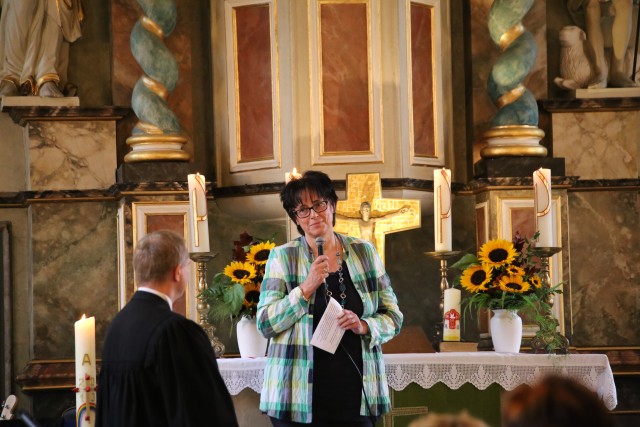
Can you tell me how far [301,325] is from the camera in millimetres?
4094

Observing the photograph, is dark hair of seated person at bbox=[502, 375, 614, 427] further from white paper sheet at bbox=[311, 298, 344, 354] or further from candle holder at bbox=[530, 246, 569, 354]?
candle holder at bbox=[530, 246, 569, 354]

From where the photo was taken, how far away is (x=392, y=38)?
696 cm

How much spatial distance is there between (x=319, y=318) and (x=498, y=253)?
176cm

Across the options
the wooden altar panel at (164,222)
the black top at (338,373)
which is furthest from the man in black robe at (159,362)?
the wooden altar panel at (164,222)

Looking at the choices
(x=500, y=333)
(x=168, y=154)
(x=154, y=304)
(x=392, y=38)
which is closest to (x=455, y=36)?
(x=392, y=38)

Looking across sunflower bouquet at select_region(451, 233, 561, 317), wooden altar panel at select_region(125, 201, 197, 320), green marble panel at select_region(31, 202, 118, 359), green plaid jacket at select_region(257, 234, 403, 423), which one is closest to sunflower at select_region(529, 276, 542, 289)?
sunflower bouquet at select_region(451, 233, 561, 317)

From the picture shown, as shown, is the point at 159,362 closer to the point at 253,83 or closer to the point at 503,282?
the point at 503,282

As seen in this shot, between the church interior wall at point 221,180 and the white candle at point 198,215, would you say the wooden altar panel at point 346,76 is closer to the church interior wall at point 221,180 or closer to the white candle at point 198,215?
the church interior wall at point 221,180

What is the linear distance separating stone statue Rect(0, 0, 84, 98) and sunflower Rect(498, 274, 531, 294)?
3.09m

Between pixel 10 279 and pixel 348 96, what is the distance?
2.41 meters

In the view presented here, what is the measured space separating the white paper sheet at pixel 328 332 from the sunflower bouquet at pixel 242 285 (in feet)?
4.75

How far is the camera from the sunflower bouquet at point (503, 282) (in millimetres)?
5527

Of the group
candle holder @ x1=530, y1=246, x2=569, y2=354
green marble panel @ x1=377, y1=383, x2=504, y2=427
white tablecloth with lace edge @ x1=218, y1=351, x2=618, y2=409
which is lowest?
green marble panel @ x1=377, y1=383, x2=504, y2=427

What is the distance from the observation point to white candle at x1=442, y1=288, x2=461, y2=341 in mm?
5645
